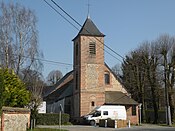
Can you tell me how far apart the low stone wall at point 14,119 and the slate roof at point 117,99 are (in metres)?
26.7

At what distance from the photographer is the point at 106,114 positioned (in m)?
46.4

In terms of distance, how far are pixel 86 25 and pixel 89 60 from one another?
5.92 m

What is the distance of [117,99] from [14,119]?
31462 millimetres

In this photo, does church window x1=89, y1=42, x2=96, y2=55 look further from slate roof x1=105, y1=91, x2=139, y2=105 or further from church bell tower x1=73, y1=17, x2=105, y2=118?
slate roof x1=105, y1=91, x2=139, y2=105

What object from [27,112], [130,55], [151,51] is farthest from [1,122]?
[130,55]

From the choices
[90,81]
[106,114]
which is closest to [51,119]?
[106,114]

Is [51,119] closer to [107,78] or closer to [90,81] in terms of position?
[90,81]

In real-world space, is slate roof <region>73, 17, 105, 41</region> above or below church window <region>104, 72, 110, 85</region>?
above

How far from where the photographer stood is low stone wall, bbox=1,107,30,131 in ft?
70.9

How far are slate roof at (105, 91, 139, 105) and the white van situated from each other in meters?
4.85

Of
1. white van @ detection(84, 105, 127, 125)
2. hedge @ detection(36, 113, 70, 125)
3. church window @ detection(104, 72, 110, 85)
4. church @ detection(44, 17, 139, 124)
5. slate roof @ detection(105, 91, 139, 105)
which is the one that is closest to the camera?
white van @ detection(84, 105, 127, 125)

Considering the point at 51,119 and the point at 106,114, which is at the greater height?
the point at 106,114

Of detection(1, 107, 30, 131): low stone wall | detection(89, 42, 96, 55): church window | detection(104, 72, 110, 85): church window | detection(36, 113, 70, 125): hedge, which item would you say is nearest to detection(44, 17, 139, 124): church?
detection(89, 42, 96, 55): church window

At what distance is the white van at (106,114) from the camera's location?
46.4 m
